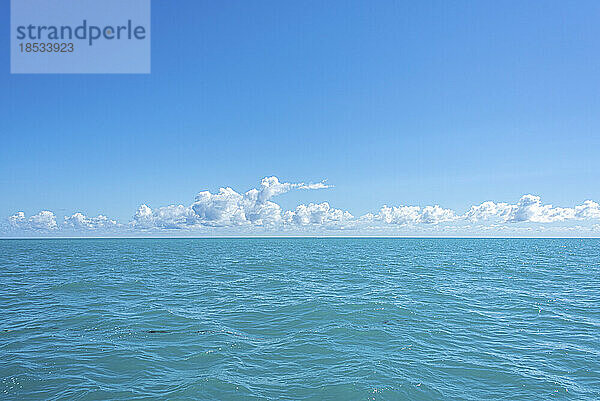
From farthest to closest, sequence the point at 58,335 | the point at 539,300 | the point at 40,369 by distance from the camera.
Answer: the point at 539,300 < the point at 58,335 < the point at 40,369

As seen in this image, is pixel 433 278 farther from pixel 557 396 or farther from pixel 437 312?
pixel 557 396

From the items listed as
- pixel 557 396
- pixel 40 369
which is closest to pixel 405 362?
pixel 557 396

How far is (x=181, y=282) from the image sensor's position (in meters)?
33.8

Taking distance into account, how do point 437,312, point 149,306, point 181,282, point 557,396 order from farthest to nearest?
point 181,282 → point 149,306 → point 437,312 → point 557,396

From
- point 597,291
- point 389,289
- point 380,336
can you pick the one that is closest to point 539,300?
point 597,291

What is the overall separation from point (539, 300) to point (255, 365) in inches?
903

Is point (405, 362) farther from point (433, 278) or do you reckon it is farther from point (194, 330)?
point (433, 278)

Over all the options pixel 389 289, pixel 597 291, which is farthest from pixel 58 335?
pixel 597 291

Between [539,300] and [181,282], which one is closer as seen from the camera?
[539,300]

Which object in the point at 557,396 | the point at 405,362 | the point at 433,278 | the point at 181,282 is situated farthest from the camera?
the point at 433,278

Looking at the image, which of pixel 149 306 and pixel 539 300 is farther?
pixel 539 300

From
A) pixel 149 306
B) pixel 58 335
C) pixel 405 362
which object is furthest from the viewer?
pixel 149 306

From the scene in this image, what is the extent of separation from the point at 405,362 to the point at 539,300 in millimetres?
17932

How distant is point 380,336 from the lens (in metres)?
16.8
